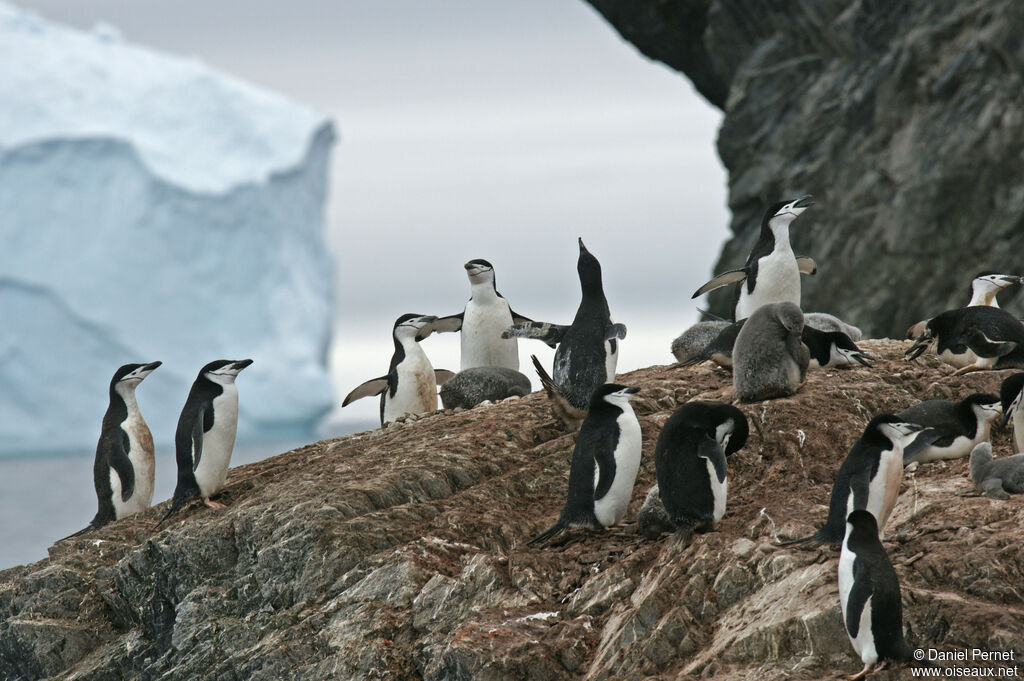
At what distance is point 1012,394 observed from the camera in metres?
7.58

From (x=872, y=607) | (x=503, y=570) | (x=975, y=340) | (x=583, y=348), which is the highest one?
(x=583, y=348)

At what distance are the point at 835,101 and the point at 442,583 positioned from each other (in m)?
19.4

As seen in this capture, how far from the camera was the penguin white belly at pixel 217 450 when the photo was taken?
9008mm

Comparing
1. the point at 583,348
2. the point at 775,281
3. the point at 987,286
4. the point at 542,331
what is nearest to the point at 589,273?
the point at 542,331

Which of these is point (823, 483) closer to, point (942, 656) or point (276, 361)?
point (942, 656)

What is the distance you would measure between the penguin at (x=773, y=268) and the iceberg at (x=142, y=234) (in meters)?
29.4

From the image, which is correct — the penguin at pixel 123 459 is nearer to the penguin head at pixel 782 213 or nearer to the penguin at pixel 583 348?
the penguin at pixel 583 348

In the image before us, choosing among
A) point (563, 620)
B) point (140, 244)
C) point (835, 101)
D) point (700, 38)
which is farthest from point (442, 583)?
point (140, 244)

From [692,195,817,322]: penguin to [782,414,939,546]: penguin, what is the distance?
4547 mm

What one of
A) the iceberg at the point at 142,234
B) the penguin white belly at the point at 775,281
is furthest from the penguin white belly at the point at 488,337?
the iceberg at the point at 142,234

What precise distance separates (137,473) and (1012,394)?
736 centimetres

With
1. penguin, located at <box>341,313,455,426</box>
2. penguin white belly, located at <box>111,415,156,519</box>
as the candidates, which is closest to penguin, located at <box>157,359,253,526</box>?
penguin white belly, located at <box>111,415,156,519</box>

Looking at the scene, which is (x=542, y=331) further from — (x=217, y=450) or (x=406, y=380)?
(x=217, y=450)

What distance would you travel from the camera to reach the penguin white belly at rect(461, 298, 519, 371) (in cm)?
1184
